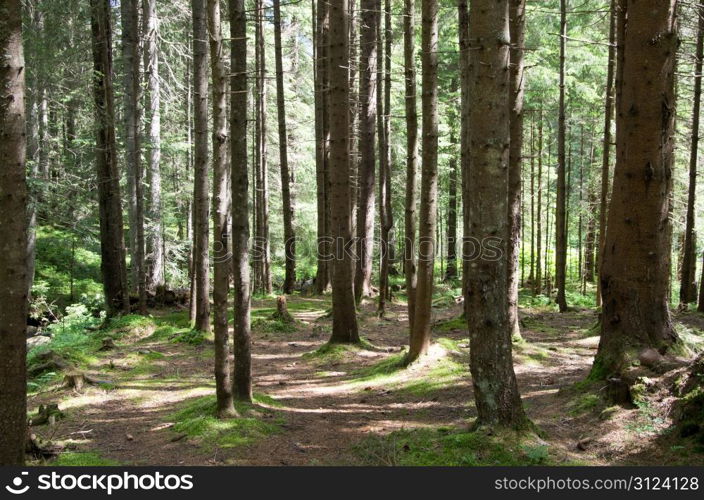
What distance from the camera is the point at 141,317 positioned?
47.5ft

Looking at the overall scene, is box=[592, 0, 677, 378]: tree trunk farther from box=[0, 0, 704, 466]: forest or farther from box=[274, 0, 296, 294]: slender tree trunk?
box=[274, 0, 296, 294]: slender tree trunk

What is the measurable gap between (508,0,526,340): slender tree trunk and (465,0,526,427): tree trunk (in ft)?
14.4

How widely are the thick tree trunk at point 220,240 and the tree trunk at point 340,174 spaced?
4.07 meters

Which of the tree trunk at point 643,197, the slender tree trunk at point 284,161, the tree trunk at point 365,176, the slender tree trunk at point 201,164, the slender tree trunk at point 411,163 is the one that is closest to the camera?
the tree trunk at point 643,197

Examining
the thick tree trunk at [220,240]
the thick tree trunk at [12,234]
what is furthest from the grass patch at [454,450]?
the thick tree trunk at [12,234]

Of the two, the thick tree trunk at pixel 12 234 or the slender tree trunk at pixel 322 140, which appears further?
the slender tree trunk at pixel 322 140

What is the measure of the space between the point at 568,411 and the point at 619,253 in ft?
6.37

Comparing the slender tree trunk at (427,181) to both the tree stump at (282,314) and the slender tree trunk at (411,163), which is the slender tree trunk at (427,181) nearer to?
the slender tree trunk at (411,163)

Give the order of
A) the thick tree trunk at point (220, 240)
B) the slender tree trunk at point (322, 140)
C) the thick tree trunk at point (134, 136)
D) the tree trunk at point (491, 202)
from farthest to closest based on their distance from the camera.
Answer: the slender tree trunk at point (322, 140) → the thick tree trunk at point (134, 136) → the thick tree trunk at point (220, 240) → the tree trunk at point (491, 202)

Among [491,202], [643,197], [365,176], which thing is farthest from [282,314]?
[491,202]

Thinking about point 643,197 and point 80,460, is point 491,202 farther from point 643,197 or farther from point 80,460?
point 80,460

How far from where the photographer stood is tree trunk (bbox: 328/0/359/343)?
423 inches

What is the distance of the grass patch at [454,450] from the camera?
4.80m

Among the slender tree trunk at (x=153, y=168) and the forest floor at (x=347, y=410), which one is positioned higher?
the slender tree trunk at (x=153, y=168)
